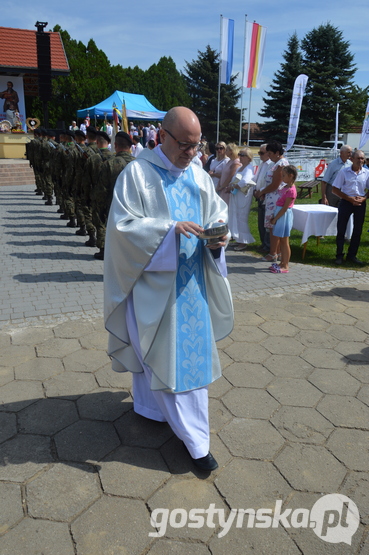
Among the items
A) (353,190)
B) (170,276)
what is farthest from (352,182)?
(170,276)

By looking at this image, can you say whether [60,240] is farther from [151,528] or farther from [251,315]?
[151,528]

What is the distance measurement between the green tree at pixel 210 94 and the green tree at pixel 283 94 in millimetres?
10755

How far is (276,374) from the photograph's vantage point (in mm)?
3781

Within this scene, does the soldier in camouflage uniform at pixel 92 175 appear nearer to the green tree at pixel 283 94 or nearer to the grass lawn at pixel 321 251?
the grass lawn at pixel 321 251

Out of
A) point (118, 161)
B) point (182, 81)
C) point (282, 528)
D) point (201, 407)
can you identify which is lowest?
point (282, 528)

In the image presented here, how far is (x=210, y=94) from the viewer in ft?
163

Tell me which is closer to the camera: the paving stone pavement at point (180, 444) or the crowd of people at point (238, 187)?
the paving stone pavement at point (180, 444)

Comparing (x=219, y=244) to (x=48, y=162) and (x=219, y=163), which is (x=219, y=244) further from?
(x=48, y=162)

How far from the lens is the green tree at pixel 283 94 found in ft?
124

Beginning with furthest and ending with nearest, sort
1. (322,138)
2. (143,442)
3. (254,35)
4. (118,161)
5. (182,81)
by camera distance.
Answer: (182,81)
(322,138)
(254,35)
(118,161)
(143,442)

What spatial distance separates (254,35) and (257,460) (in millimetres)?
19423

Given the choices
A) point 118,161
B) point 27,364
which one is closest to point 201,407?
point 27,364

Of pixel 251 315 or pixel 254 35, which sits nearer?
pixel 251 315

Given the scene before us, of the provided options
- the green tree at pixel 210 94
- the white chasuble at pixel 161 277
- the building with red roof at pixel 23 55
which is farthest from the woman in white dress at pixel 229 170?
the green tree at pixel 210 94
